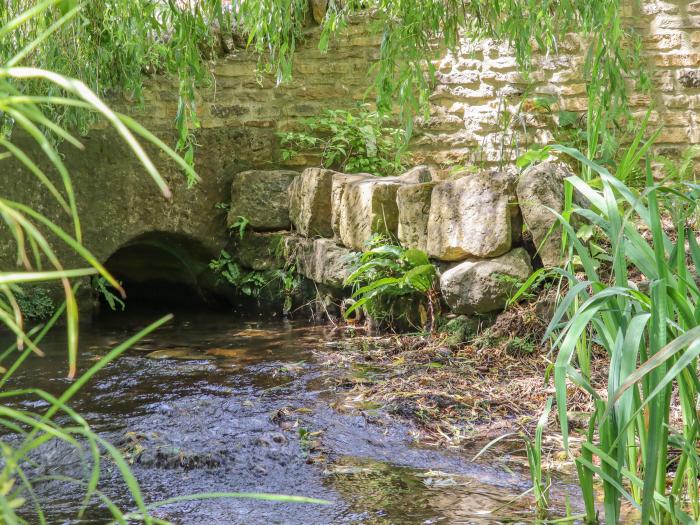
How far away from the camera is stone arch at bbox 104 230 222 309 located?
6621 mm

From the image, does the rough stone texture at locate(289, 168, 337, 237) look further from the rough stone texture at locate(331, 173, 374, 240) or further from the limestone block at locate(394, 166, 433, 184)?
the limestone block at locate(394, 166, 433, 184)

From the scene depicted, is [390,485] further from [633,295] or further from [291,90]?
[291,90]

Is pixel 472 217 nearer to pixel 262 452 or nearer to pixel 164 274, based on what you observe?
pixel 262 452

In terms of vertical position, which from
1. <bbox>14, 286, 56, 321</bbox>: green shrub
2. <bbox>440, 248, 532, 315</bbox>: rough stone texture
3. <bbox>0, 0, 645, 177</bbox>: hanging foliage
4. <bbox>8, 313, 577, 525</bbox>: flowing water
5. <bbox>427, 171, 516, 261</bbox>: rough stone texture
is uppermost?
<bbox>0, 0, 645, 177</bbox>: hanging foliage

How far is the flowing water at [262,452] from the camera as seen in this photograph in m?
2.44

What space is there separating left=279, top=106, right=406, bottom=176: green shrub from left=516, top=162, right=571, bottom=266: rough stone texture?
2.06 m

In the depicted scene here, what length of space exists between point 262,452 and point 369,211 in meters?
2.58

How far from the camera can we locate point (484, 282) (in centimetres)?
445

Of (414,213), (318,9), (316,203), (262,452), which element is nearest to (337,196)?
(316,203)

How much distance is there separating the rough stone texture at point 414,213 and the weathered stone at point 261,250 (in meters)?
1.46

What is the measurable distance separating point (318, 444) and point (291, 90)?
14.0 ft

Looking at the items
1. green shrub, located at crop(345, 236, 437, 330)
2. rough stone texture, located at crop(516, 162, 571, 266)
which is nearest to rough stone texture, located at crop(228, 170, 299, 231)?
green shrub, located at crop(345, 236, 437, 330)

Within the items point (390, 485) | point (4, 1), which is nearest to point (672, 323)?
point (390, 485)

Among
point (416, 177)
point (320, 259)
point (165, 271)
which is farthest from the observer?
point (165, 271)
